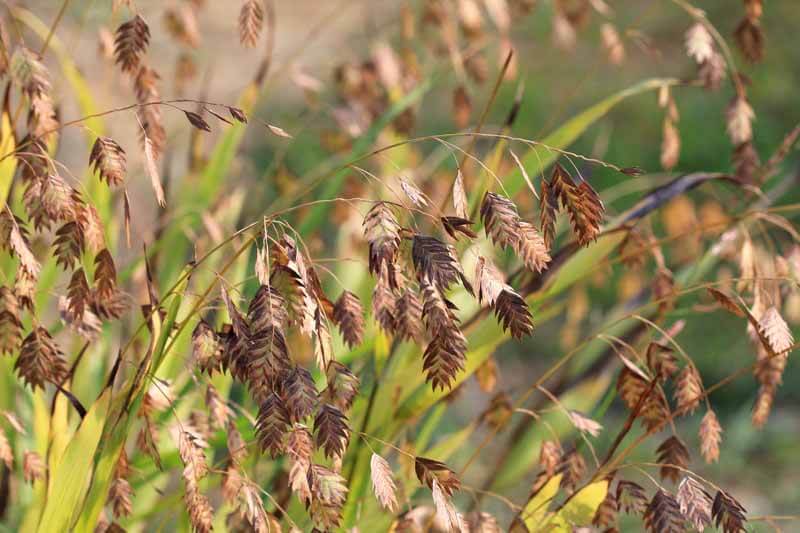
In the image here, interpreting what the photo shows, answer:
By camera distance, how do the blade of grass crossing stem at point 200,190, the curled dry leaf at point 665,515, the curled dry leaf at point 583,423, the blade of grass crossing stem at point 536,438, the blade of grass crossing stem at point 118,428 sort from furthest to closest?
the blade of grass crossing stem at point 200,190
the blade of grass crossing stem at point 536,438
the curled dry leaf at point 583,423
the blade of grass crossing stem at point 118,428
the curled dry leaf at point 665,515

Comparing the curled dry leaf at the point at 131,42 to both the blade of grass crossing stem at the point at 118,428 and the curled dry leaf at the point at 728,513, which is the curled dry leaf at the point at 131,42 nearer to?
the blade of grass crossing stem at the point at 118,428

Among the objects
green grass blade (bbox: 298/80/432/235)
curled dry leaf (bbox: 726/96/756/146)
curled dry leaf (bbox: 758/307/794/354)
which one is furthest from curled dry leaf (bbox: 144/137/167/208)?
curled dry leaf (bbox: 726/96/756/146)

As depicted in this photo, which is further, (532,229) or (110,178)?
(110,178)

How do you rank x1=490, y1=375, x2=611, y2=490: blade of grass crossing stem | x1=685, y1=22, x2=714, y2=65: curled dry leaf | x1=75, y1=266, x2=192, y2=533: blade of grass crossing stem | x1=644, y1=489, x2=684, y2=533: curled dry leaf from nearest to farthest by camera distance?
x1=644, y1=489, x2=684, y2=533: curled dry leaf < x1=75, y1=266, x2=192, y2=533: blade of grass crossing stem < x1=685, y1=22, x2=714, y2=65: curled dry leaf < x1=490, y1=375, x2=611, y2=490: blade of grass crossing stem

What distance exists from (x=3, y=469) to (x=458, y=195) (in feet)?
3.67

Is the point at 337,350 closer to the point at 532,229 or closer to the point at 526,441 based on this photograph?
the point at 526,441

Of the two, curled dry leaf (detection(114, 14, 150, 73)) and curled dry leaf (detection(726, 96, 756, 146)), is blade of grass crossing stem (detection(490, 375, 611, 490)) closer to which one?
curled dry leaf (detection(726, 96, 756, 146))

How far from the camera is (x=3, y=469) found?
185 cm

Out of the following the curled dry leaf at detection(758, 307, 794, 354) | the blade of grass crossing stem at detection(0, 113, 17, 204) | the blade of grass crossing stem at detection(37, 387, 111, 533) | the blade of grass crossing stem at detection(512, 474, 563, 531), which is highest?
the blade of grass crossing stem at detection(0, 113, 17, 204)

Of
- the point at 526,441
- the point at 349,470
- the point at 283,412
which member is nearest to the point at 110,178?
the point at 283,412

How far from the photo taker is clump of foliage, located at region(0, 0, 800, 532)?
110 centimetres

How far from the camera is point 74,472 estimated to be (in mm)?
1377

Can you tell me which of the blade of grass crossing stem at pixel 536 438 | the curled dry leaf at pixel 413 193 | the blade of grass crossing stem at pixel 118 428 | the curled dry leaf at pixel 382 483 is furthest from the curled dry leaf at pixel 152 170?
the blade of grass crossing stem at pixel 536 438

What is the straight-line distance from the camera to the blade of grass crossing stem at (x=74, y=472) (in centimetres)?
135
